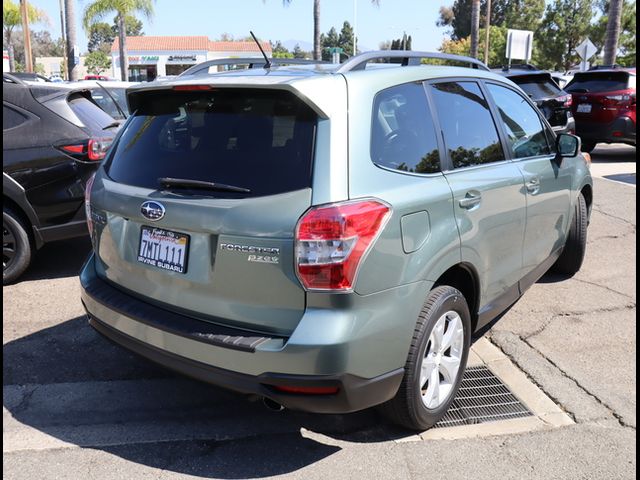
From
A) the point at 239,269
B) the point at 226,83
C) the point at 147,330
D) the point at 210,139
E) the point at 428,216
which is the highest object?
the point at 226,83

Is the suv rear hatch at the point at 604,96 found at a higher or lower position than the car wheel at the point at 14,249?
higher

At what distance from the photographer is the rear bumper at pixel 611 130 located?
40.7ft

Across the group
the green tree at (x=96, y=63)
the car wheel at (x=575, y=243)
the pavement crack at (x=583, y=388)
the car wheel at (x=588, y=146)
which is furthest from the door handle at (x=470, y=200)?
the green tree at (x=96, y=63)

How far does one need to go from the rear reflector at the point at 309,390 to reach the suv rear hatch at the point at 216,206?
0.24 metres

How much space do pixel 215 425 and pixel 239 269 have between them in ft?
3.51

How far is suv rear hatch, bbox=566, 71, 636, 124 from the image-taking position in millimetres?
12500

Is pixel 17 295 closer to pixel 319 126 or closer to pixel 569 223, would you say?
pixel 319 126

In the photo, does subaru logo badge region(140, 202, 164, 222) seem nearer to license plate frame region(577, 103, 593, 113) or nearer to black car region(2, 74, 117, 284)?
black car region(2, 74, 117, 284)

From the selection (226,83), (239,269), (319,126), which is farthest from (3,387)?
(319,126)

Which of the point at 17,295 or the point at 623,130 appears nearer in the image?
the point at 17,295

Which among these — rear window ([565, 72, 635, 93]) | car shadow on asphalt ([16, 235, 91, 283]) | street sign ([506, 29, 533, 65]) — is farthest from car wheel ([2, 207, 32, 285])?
street sign ([506, 29, 533, 65])

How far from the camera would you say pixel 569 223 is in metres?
4.97

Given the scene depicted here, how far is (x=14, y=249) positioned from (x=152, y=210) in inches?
117

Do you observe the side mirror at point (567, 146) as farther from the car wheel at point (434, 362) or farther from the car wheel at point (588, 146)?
the car wheel at point (588, 146)
